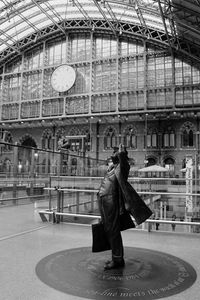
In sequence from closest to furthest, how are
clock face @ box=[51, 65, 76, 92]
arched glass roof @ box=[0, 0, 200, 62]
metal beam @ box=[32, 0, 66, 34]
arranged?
arched glass roof @ box=[0, 0, 200, 62]
metal beam @ box=[32, 0, 66, 34]
clock face @ box=[51, 65, 76, 92]

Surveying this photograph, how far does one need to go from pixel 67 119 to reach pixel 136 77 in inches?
427

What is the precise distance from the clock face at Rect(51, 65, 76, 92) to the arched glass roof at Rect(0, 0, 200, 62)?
18.5ft

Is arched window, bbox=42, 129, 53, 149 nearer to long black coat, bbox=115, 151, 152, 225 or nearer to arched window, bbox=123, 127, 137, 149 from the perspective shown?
arched window, bbox=123, 127, 137, 149

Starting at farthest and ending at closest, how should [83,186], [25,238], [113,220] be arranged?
[83,186], [25,238], [113,220]

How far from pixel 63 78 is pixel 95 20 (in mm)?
8691

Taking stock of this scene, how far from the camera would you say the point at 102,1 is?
3088 cm

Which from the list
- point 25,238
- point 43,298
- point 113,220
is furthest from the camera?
point 25,238

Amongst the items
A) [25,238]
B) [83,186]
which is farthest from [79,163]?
[25,238]

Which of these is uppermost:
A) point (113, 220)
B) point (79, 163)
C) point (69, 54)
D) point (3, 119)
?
point (69, 54)

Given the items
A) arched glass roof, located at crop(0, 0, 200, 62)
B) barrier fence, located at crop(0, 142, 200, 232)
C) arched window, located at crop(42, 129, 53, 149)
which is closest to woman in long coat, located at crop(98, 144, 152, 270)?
barrier fence, located at crop(0, 142, 200, 232)

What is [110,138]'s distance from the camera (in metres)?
38.8

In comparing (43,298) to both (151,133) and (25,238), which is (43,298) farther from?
(151,133)

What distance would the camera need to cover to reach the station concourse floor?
3.18 metres

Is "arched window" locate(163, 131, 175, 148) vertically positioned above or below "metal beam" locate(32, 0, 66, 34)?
below
